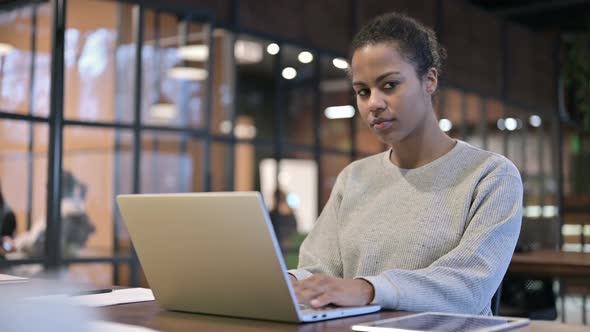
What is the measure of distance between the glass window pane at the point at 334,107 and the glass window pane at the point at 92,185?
2629mm

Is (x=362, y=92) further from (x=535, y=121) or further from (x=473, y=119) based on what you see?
(x=535, y=121)

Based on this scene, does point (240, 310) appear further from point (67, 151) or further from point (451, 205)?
point (67, 151)

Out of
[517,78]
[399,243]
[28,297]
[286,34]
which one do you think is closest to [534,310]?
[399,243]

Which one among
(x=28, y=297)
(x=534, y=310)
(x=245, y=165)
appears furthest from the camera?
(x=245, y=165)

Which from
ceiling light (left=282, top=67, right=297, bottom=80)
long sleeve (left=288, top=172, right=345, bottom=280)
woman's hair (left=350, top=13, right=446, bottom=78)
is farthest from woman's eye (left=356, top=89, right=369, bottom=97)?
ceiling light (left=282, top=67, right=297, bottom=80)

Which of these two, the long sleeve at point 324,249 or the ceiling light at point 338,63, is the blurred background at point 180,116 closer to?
the ceiling light at point 338,63

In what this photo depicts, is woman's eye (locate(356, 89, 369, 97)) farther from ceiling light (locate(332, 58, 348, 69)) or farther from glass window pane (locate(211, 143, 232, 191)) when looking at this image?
ceiling light (locate(332, 58, 348, 69))

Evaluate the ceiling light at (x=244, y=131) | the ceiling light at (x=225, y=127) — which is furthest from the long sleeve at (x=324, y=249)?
the ceiling light at (x=244, y=131)

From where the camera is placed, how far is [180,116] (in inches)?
233

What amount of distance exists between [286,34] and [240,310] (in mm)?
5954

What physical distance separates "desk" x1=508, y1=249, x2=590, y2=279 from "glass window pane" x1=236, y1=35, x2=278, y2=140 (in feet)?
10.2

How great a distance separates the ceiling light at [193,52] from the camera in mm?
5938

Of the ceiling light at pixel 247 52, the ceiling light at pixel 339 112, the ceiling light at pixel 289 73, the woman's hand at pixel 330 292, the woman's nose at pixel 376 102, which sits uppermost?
the ceiling light at pixel 247 52

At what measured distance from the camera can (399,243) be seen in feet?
6.00
